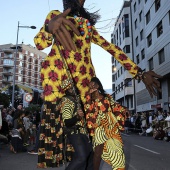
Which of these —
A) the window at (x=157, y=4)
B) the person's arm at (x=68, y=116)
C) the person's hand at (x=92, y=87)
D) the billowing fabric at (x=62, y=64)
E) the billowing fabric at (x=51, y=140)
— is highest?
the window at (x=157, y=4)

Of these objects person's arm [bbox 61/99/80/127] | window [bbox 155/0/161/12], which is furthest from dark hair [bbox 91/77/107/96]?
window [bbox 155/0/161/12]

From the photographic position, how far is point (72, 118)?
89.4 inches

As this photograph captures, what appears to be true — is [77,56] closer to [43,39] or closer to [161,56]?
[43,39]

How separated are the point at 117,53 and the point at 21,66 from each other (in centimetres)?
7733

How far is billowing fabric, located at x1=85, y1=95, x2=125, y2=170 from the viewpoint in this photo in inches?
106

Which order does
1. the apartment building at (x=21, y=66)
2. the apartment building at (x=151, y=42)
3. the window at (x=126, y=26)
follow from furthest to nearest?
1. the apartment building at (x=21, y=66)
2. the window at (x=126, y=26)
3. the apartment building at (x=151, y=42)

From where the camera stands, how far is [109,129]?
286cm

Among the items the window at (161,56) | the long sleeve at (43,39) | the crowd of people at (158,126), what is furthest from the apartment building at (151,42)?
the long sleeve at (43,39)

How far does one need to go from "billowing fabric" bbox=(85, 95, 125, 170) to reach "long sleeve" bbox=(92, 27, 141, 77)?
0.39 m

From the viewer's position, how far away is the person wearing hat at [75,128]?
227 cm

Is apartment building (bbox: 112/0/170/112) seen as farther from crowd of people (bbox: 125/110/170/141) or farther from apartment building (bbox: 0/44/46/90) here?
apartment building (bbox: 0/44/46/90)

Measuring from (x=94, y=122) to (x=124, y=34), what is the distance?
36983 millimetres

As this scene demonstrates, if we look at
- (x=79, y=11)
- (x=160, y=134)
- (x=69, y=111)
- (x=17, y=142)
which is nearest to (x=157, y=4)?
(x=160, y=134)

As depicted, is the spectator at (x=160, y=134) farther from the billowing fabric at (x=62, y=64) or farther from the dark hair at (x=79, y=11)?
the dark hair at (x=79, y=11)
